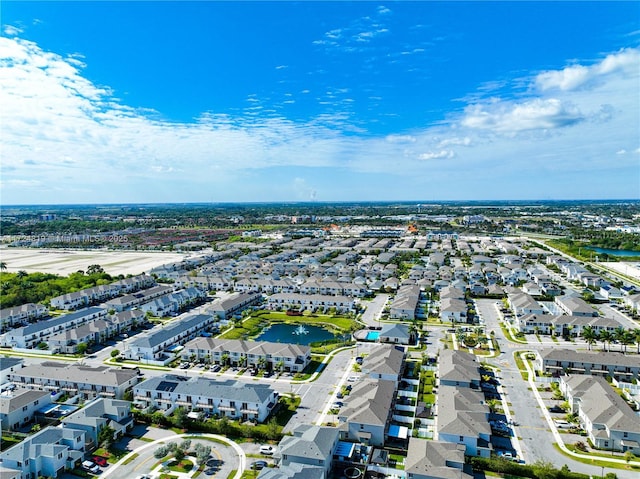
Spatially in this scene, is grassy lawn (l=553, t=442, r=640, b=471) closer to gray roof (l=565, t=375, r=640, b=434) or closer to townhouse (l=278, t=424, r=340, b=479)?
gray roof (l=565, t=375, r=640, b=434)

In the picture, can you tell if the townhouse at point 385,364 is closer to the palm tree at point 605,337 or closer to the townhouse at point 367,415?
the townhouse at point 367,415

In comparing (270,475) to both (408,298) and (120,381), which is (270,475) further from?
(408,298)

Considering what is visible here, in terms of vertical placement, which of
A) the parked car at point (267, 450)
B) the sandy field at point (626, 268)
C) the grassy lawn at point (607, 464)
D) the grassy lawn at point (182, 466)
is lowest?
the grassy lawn at point (182, 466)

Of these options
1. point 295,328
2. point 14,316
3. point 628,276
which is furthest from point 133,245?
point 628,276

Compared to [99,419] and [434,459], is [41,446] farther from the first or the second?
[434,459]

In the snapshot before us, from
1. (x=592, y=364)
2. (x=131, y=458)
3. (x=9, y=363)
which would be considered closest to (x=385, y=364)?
(x=592, y=364)

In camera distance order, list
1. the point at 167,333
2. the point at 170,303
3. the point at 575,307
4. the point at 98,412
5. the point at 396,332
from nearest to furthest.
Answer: the point at 98,412 < the point at 167,333 < the point at 396,332 < the point at 575,307 < the point at 170,303

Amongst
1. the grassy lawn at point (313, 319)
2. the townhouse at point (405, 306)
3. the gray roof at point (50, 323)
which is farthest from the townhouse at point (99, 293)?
the townhouse at point (405, 306)
